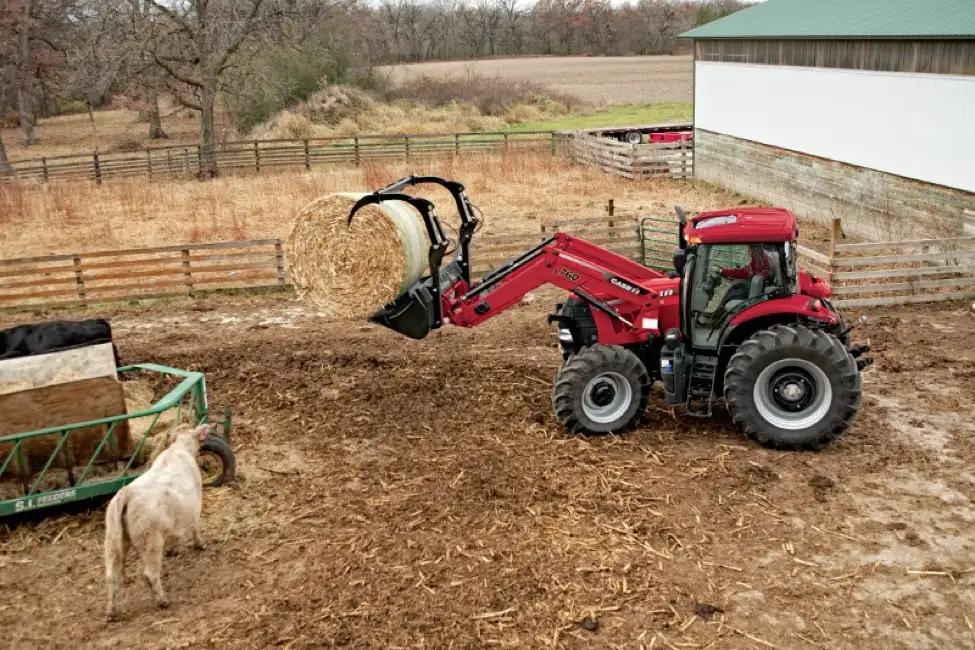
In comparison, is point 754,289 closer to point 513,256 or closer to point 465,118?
point 513,256

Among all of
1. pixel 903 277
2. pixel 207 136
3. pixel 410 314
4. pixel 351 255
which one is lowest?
pixel 903 277

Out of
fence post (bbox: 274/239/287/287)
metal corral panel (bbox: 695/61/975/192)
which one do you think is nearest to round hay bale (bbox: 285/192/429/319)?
fence post (bbox: 274/239/287/287)

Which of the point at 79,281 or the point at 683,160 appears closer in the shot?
the point at 79,281

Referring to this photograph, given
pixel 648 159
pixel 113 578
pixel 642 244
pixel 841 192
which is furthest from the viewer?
pixel 648 159

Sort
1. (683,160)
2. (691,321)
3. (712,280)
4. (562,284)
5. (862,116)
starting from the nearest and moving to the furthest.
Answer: (712,280) → (691,321) → (562,284) → (862,116) → (683,160)

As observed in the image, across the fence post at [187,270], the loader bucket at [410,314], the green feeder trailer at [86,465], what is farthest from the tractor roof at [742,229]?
the fence post at [187,270]

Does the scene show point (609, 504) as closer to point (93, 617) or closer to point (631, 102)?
point (93, 617)

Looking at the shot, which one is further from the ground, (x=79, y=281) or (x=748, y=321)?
(x=748, y=321)

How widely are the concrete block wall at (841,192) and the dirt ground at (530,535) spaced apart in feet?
20.0

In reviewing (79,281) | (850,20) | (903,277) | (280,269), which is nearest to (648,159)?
(850,20)

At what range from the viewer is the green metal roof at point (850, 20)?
1662 cm

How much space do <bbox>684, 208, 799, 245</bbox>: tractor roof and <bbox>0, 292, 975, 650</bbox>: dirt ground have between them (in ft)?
6.85

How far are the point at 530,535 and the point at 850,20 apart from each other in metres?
16.9

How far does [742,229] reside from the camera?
8938 mm
